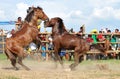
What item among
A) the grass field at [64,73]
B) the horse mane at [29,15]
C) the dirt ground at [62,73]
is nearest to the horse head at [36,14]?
the horse mane at [29,15]

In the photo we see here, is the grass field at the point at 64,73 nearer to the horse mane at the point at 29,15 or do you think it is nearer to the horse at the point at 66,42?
the horse at the point at 66,42

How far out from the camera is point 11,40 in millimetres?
13883

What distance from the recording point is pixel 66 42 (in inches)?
578

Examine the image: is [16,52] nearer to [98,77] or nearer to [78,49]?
[78,49]

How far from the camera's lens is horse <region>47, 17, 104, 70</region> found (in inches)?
568

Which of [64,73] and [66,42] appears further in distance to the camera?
[66,42]

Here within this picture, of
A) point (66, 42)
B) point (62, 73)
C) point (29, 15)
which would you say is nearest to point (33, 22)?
point (29, 15)

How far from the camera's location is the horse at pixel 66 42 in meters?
14.4

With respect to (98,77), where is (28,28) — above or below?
above

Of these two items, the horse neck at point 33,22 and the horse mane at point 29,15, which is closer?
the horse neck at point 33,22

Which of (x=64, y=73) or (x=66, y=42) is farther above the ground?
(x=66, y=42)

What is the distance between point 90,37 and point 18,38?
7141 mm

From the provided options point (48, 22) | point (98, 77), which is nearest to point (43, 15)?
point (48, 22)

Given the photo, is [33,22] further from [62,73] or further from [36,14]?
[62,73]
